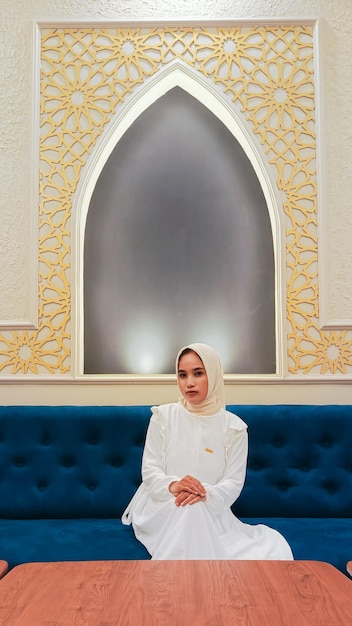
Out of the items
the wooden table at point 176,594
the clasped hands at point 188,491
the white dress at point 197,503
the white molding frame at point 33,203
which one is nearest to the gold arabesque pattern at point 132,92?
the white molding frame at point 33,203

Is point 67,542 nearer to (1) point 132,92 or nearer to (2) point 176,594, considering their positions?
(2) point 176,594

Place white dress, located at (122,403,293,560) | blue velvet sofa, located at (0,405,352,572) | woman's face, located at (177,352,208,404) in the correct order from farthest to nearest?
blue velvet sofa, located at (0,405,352,572) < woman's face, located at (177,352,208,404) < white dress, located at (122,403,293,560)

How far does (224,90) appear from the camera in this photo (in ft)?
12.8

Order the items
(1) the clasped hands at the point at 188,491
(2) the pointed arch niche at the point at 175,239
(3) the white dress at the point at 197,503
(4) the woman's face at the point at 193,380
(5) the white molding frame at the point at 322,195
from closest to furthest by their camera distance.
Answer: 1. (3) the white dress at the point at 197,503
2. (1) the clasped hands at the point at 188,491
3. (4) the woman's face at the point at 193,380
4. (5) the white molding frame at the point at 322,195
5. (2) the pointed arch niche at the point at 175,239

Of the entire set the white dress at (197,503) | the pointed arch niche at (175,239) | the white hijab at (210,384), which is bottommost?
the white dress at (197,503)

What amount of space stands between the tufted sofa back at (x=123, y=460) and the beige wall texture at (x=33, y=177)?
0.94 feet

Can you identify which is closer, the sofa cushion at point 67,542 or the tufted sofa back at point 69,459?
the sofa cushion at point 67,542

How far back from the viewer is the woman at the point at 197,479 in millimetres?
2625

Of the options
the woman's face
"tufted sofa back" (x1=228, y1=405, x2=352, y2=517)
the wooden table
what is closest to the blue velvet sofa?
"tufted sofa back" (x1=228, y1=405, x2=352, y2=517)

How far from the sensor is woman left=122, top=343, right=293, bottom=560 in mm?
2625

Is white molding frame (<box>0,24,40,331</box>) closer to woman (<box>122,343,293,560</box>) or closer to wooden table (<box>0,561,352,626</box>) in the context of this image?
woman (<box>122,343,293,560</box>)

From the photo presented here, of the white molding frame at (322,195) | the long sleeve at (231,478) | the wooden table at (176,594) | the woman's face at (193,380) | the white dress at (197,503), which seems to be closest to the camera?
the wooden table at (176,594)

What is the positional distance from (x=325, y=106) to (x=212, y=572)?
3016 millimetres

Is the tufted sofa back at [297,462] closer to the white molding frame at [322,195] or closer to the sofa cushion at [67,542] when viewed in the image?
the white molding frame at [322,195]
